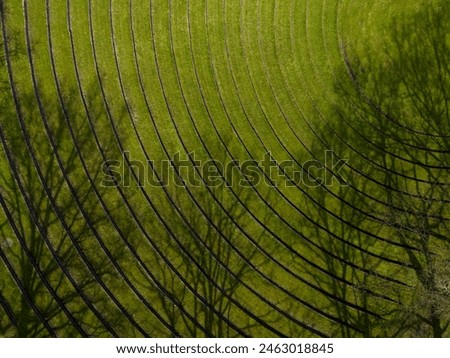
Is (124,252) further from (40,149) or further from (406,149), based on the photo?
(406,149)

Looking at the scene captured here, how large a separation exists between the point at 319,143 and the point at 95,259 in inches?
569

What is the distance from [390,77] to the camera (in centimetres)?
2900

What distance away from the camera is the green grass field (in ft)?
74.5

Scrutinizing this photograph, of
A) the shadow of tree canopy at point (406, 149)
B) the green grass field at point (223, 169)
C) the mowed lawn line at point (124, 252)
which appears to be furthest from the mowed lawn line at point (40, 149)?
the shadow of tree canopy at point (406, 149)

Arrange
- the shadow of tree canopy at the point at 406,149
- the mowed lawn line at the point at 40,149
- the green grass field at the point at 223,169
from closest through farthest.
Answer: the mowed lawn line at the point at 40,149 → the green grass field at the point at 223,169 → the shadow of tree canopy at the point at 406,149


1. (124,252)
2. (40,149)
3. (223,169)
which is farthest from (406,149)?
(40,149)

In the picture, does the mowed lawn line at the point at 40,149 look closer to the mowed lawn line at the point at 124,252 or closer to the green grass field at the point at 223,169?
the green grass field at the point at 223,169

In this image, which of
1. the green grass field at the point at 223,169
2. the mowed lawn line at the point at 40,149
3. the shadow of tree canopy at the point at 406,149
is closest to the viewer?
the mowed lawn line at the point at 40,149

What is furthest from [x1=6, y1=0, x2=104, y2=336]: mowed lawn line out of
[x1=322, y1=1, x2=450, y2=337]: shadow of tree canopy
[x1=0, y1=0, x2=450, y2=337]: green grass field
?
[x1=322, y1=1, x2=450, y2=337]: shadow of tree canopy

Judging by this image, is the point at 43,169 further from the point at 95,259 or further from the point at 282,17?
the point at 282,17

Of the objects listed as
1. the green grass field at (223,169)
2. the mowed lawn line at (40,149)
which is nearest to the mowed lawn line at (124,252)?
the green grass field at (223,169)

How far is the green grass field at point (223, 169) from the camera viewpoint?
74.5ft

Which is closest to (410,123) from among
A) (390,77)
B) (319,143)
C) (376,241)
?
(390,77)

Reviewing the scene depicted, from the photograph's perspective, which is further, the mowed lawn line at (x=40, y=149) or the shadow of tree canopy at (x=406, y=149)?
the shadow of tree canopy at (x=406, y=149)
